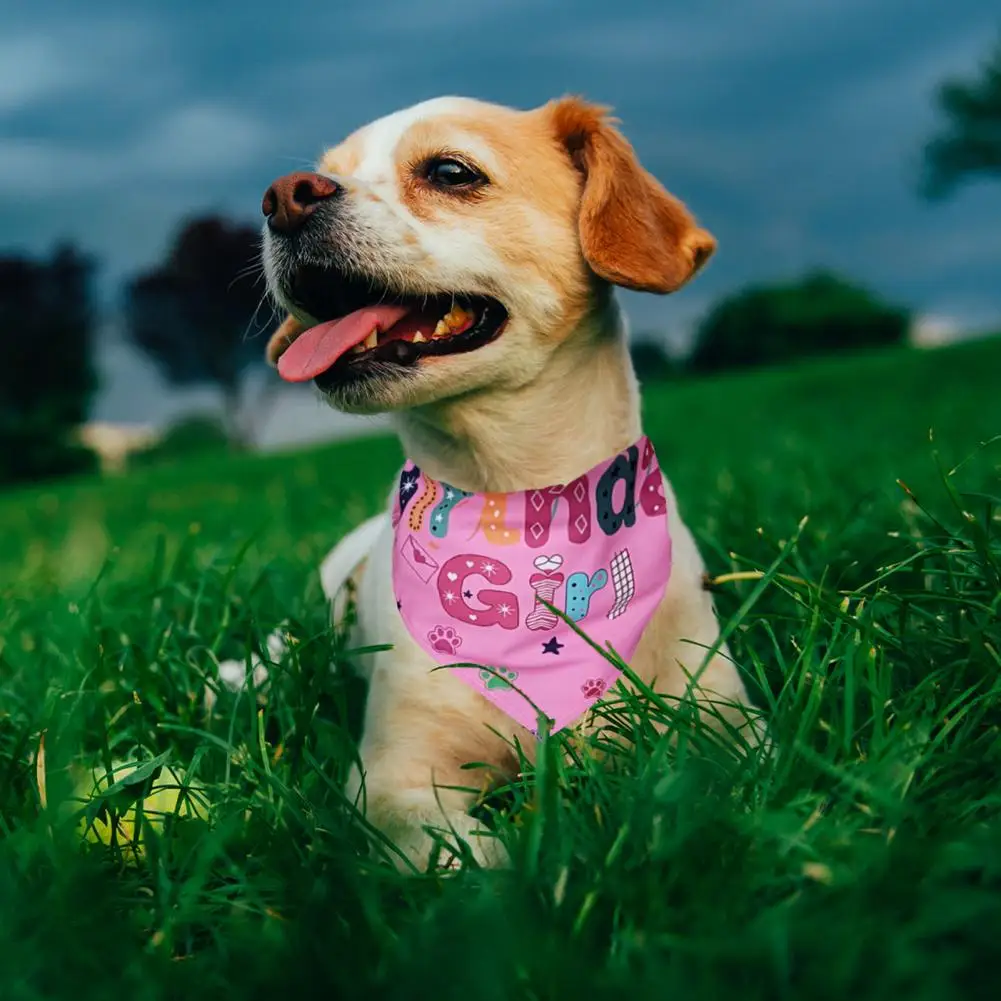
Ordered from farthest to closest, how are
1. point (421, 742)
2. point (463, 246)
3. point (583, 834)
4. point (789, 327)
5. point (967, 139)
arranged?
point (789, 327), point (967, 139), point (463, 246), point (421, 742), point (583, 834)

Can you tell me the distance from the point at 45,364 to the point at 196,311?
18.5 ft

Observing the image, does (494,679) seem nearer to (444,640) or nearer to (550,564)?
(444,640)

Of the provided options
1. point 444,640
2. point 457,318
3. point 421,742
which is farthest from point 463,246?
point 421,742

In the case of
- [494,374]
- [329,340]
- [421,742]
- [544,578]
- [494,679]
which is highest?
[329,340]

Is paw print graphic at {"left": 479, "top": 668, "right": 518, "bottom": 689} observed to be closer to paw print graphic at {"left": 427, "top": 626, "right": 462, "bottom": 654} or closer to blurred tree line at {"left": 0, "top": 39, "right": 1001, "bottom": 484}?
paw print graphic at {"left": 427, "top": 626, "right": 462, "bottom": 654}

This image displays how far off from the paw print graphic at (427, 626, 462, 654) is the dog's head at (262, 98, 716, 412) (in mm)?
539

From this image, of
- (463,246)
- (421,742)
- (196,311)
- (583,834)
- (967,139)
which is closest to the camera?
(583,834)

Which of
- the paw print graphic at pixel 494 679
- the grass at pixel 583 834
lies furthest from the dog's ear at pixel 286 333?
the paw print graphic at pixel 494 679

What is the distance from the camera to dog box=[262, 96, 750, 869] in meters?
2.45

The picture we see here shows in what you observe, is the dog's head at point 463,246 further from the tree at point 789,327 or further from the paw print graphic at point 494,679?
the tree at point 789,327

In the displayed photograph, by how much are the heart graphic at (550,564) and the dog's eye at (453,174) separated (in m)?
0.93

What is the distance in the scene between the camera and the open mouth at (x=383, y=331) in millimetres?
2482

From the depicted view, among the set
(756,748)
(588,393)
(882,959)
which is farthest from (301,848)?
(588,393)

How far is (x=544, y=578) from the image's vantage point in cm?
256
